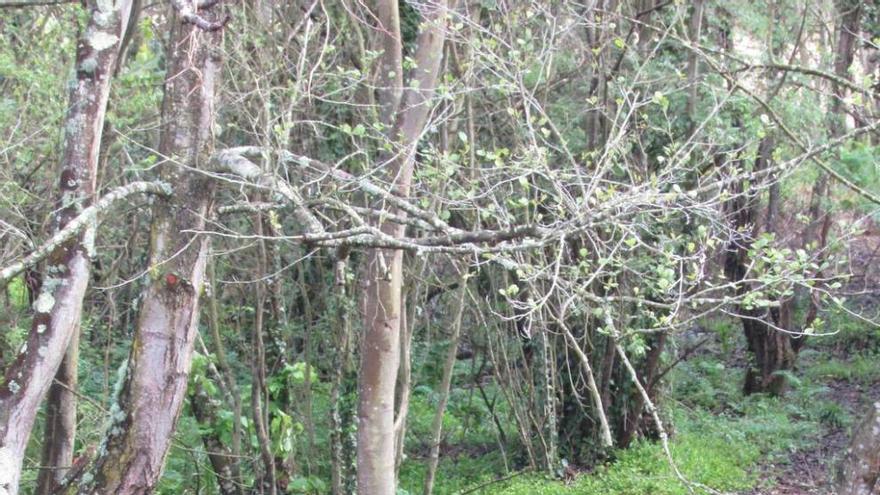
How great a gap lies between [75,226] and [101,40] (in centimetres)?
105

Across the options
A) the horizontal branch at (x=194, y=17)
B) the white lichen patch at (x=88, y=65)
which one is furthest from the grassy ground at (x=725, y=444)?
the horizontal branch at (x=194, y=17)

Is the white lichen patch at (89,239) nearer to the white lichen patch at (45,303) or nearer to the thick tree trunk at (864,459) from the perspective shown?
the white lichen patch at (45,303)

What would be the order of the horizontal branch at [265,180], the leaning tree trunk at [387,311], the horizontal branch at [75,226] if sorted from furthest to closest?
1. the leaning tree trunk at [387,311]
2. the horizontal branch at [265,180]
3. the horizontal branch at [75,226]

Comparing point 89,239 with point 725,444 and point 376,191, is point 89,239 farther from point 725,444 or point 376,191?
point 725,444

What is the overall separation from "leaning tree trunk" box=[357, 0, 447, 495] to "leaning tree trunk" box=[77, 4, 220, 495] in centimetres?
215

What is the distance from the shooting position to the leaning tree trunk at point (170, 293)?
4703mm

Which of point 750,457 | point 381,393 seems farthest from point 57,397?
point 750,457

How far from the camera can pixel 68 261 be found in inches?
185

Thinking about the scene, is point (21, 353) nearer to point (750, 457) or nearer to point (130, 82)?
point (130, 82)

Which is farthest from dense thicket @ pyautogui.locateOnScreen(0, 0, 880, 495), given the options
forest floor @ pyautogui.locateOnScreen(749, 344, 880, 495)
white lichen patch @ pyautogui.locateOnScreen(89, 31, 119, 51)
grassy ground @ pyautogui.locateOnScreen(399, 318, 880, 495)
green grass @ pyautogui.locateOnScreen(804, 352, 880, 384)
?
forest floor @ pyautogui.locateOnScreen(749, 344, 880, 495)

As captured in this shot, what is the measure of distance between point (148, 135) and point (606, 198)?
5656 millimetres

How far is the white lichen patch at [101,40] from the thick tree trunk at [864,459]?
5085 mm

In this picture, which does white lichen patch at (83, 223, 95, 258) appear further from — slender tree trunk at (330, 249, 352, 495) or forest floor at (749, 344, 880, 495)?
forest floor at (749, 344, 880, 495)

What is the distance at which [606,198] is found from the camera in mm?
4898
